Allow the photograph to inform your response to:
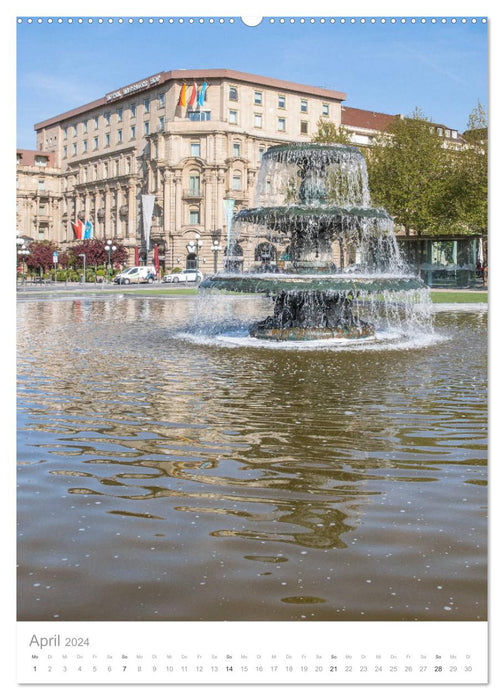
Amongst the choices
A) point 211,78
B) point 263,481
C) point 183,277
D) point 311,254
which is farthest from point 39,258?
point 263,481

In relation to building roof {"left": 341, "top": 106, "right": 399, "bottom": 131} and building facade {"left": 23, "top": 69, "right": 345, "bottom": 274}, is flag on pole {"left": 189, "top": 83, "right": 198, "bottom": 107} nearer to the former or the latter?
building facade {"left": 23, "top": 69, "right": 345, "bottom": 274}

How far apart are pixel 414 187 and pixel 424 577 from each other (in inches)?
1732

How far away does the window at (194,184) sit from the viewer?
74062mm

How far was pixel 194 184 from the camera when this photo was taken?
74.4m

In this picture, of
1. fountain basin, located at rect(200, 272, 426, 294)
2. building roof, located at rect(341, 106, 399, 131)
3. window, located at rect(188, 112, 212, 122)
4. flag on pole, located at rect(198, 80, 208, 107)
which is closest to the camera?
fountain basin, located at rect(200, 272, 426, 294)

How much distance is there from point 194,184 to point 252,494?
71770mm

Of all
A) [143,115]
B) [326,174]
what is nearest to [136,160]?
[143,115]

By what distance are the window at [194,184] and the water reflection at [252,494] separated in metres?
65.8

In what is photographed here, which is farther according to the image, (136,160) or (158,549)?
(136,160)

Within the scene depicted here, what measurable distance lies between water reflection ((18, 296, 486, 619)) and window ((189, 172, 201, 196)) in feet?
216

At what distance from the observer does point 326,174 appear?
1608 centimetres

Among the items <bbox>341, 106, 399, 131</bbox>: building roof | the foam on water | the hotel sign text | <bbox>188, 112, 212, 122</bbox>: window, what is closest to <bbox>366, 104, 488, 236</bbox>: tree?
the hotel sign text

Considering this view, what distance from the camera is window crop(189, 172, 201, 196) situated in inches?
2916
